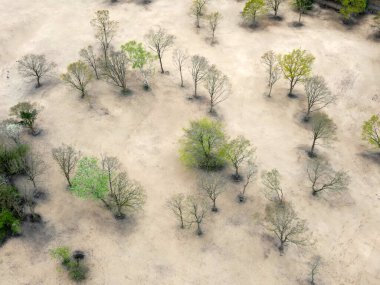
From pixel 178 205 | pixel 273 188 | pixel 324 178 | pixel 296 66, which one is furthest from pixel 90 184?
pixel 296 66

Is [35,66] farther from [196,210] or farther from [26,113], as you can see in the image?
[196,210]

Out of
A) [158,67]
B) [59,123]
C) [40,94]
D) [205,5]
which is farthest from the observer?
[205,5]

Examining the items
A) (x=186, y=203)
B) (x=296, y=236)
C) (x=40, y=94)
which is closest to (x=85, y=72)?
(x=40, y=94)

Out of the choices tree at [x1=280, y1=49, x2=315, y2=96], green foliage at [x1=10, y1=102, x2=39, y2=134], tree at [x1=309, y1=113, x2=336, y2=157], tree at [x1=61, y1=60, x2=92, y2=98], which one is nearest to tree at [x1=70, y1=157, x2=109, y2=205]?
green foliage at [x1=10, y1=102, x2=39, y2=134]

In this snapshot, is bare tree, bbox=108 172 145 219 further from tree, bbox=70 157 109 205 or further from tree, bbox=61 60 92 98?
tree, bbox=61 60 92 98

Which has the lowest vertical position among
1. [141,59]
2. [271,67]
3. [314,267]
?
[314,267]

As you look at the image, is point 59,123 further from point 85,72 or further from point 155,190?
point 155,190

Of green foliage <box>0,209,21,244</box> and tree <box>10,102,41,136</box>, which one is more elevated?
tree <box>10,102,41,136</box>
